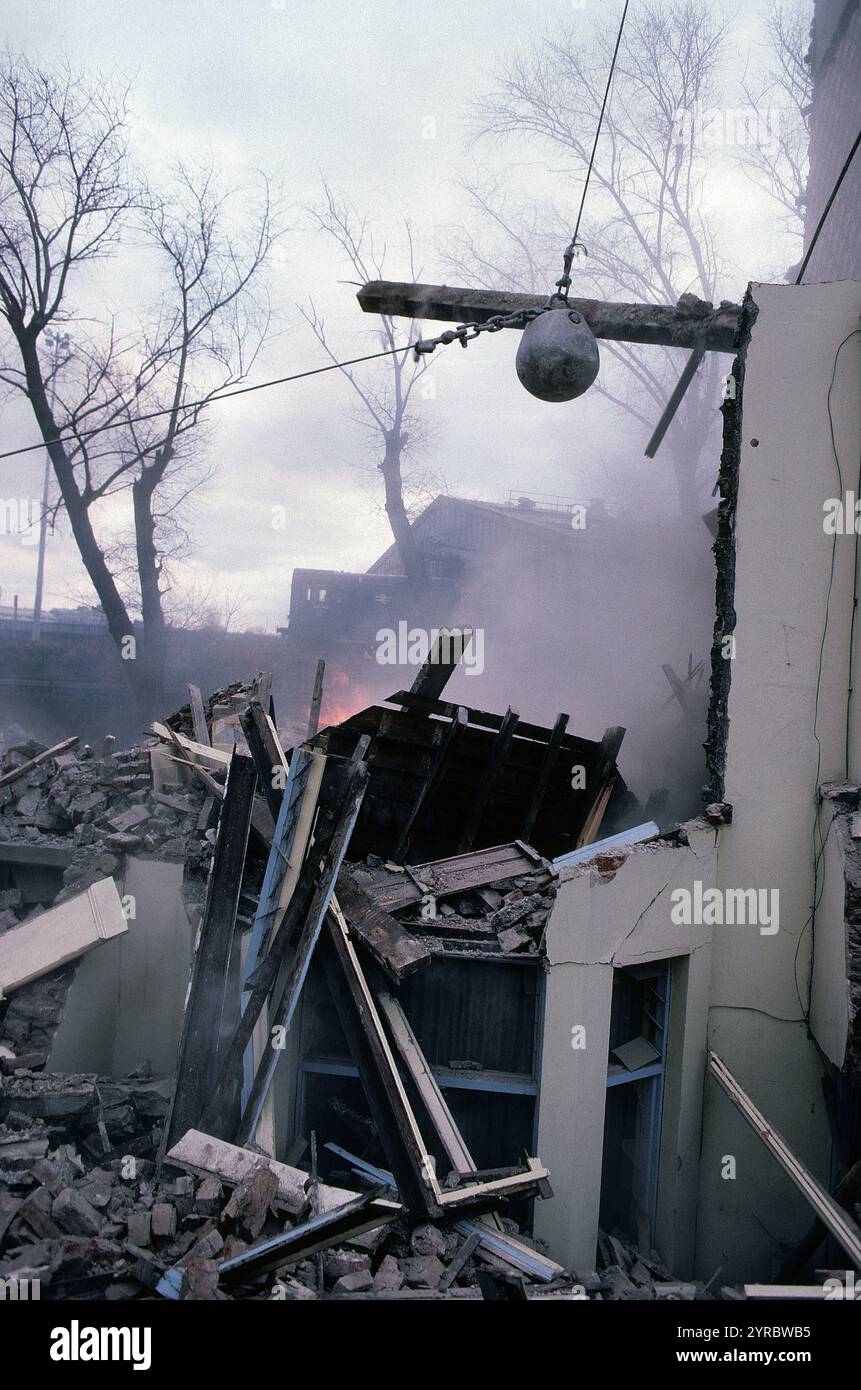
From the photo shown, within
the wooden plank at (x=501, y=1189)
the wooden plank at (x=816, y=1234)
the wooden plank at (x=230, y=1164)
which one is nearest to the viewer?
the wooden plank at (x=230, y=1164)

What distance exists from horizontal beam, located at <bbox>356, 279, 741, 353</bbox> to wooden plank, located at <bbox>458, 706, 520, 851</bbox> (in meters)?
3.93

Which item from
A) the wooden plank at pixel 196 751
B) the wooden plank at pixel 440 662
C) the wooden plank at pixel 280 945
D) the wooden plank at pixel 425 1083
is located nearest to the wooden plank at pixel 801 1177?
the wooden plank at pixel 425 1083

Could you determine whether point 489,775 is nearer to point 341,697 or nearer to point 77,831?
point 77,831

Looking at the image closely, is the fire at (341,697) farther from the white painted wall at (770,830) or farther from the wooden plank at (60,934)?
the white painted wall at (770,830)

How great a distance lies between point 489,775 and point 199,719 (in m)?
3.70

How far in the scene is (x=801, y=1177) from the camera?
579 cm

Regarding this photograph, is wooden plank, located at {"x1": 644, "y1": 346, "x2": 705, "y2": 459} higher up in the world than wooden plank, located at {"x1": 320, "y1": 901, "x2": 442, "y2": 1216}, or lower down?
higher up

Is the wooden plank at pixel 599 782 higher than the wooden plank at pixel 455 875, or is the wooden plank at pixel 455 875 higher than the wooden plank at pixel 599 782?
the wooden plank at pixel 599 782

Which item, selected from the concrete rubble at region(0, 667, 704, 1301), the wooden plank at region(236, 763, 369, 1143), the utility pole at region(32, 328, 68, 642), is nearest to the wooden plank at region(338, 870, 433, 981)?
the concrete rubble at region(0, 667, 704, 1301)

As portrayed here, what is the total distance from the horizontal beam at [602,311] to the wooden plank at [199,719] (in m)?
4.75

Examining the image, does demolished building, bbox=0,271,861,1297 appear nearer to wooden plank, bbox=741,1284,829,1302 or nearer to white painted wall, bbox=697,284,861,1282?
white painted wall, bbox=697,284,861,1282

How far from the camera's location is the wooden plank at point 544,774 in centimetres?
865

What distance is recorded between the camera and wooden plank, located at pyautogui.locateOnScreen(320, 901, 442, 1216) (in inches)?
222
